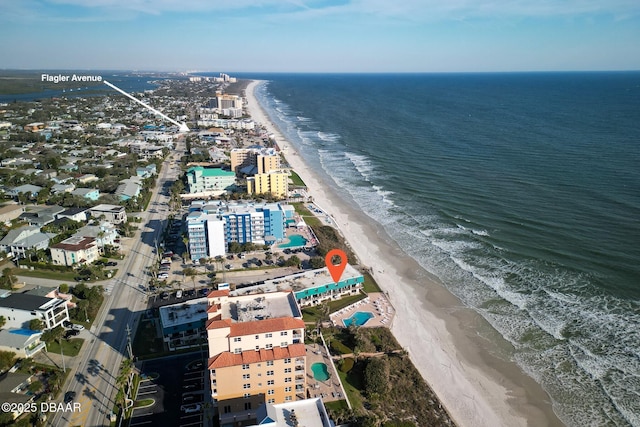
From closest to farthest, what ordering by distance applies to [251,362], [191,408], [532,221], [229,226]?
[251,362]
[191,408]
[229,226]
[532,221]

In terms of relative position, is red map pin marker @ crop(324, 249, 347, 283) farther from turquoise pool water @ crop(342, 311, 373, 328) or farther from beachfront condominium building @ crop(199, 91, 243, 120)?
beachfront condominium building @ crop(199, 91, 243, 120)

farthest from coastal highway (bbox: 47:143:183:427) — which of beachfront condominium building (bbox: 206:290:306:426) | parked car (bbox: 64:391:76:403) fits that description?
beachfront condominium building (bbox: 206:290:306:426)

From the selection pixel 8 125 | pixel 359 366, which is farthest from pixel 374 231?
pixel 8 125

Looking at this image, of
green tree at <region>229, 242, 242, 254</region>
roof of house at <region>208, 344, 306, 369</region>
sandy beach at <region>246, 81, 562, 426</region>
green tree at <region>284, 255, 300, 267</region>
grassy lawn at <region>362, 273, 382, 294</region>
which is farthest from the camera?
green tree at <region>229, 242, 242, 254</region>

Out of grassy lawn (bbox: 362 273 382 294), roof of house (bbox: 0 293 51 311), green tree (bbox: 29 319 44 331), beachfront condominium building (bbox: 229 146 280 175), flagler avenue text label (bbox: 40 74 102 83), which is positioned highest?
flagler avenue text label (bbox: 40 74 102 83)

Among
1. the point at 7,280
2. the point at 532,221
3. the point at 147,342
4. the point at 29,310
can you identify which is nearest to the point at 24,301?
the point at 29,310

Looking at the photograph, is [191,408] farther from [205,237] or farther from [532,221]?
[532,221]

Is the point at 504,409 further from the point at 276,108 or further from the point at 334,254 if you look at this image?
the point at 276,108
